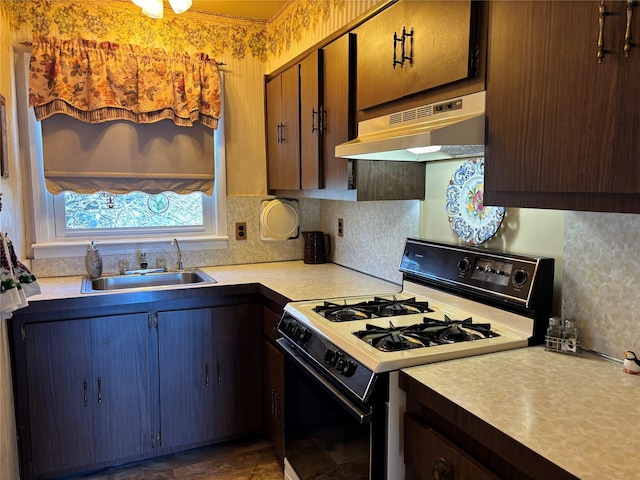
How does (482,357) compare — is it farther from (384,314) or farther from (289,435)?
(289,435)

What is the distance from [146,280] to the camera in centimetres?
282

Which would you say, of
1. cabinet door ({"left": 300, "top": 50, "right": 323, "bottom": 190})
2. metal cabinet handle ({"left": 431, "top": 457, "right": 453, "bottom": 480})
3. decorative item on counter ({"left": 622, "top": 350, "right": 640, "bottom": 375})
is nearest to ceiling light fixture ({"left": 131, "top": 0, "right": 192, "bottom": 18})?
cabinet door ({"left": 300, "top": 50, "right": 323, "bottom": 190})

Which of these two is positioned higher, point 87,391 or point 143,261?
point 143,261

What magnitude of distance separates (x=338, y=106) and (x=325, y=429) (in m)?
1.34

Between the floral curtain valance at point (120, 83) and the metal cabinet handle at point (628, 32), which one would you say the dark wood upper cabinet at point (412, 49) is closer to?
the metal cabinet handle at point (628, 32)

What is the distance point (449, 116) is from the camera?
1465mm

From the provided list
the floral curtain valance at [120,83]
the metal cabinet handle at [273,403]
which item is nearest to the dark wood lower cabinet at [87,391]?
the metal cabinet handle at [273,403]

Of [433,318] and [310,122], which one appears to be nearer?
[433,318]

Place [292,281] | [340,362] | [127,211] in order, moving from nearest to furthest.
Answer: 1. [340,362]
2. [292,281]
3. [127,211]

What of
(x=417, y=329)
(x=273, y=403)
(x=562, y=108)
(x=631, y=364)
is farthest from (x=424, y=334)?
(x=273, y=403)

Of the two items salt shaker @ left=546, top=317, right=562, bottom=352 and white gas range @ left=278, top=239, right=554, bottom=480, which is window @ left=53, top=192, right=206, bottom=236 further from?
salt shaker @ left=546, top=317, right=562, bottom=352

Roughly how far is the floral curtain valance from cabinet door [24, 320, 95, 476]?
3.87 feet

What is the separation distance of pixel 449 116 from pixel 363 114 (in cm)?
59

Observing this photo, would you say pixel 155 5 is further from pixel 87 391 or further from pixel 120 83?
pixel 87 391
